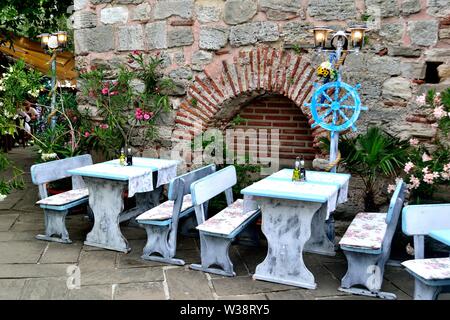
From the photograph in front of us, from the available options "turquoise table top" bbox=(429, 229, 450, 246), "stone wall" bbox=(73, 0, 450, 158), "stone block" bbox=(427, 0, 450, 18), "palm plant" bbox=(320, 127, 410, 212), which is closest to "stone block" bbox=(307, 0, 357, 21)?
"stone wall" bbox=(73, 0, 450, 158)

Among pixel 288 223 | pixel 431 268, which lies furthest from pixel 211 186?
pixel 431 268

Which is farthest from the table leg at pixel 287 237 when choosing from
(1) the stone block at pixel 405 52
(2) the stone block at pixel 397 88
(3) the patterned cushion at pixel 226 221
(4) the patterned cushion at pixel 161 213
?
(1) the stone block at pixel 405 52

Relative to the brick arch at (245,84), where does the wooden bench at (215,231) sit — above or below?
below

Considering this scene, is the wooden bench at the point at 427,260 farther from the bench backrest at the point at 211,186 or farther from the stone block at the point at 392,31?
the stone block at the point at 392,31

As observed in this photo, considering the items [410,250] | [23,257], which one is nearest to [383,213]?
[410,250]

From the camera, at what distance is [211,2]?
4973mm

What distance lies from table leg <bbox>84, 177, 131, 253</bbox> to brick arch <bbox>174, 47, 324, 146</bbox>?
4.38ft

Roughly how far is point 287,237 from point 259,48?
83.3 inches

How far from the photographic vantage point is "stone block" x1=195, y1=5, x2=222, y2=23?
4.96m

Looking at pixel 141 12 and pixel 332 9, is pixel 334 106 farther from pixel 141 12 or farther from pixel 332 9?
pixel 141 12

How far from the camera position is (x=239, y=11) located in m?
4.85

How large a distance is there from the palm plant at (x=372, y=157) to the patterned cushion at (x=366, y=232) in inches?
13.6

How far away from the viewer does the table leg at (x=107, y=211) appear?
13.8ft

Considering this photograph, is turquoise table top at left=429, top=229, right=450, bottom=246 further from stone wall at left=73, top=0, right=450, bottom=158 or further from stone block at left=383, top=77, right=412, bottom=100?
stone block at left=383, top=77, right=412, bottom=100
